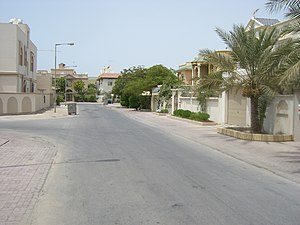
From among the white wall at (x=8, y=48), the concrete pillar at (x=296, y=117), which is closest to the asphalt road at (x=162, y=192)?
the concrete pillar at (x=296, y=117)

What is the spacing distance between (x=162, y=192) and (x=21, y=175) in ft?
13.2

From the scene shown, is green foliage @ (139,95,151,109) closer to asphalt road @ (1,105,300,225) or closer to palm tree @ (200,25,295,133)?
palm tree @ (200,25,295,133)

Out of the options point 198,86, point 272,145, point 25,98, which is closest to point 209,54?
point 198,86

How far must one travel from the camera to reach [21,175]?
1007 centimetres

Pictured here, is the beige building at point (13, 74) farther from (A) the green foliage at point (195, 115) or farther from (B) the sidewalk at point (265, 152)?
(B) the sidewalk at point (265, 152)

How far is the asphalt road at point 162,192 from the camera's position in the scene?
6.36 metres

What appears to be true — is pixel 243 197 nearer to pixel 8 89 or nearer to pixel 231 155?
pixel 231 155

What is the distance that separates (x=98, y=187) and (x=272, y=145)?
11.3 metres

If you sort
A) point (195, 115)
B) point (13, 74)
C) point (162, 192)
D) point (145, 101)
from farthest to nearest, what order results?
point (145, 101) < point (13, 74) < point (195, 115) < point (162, 192)

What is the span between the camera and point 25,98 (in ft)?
148

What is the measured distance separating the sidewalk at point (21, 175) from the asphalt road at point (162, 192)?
0.25 meters

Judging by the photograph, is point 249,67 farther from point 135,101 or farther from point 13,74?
point 135,101

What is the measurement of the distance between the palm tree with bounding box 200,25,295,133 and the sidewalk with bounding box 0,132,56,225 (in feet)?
32.2

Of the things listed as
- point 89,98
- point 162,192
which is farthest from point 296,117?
point 89,98
